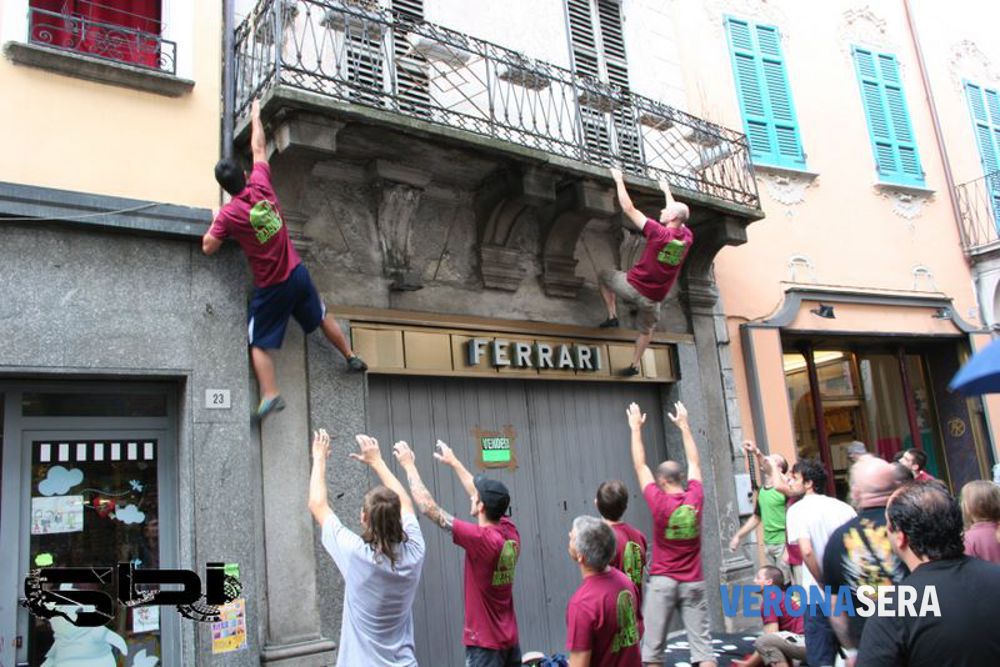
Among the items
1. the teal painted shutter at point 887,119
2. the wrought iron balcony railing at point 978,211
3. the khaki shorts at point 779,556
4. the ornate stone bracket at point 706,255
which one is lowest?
the khaki shorts at point 779,556

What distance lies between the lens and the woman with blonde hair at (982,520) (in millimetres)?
4281

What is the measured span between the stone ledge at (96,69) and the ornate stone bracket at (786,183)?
6.80m

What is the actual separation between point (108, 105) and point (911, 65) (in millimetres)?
11021

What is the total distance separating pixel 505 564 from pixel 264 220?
2.78m

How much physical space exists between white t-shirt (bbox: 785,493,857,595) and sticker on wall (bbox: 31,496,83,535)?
4.48m

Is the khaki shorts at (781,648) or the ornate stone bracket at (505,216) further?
→ the ornate stone bracket at (505,216)

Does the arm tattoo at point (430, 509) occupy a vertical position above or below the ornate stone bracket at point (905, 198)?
below

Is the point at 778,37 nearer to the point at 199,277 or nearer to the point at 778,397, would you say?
the point at 778,397

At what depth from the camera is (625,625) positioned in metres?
3.84

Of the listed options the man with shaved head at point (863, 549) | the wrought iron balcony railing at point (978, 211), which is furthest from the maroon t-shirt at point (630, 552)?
the wrought iron balcony railing at point (978, 211)

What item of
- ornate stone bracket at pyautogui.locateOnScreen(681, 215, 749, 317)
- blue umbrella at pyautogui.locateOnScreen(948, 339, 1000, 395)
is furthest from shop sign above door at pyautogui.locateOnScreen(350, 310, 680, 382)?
blue umbrella at pyautogui.locateOnScreen(948, 339, 1000, 395)

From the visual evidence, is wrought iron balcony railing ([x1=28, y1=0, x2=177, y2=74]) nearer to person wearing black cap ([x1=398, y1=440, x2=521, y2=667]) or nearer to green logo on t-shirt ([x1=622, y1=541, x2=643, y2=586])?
person wearing black cap ([x1=398, y1=440, x2=521, y2=667])

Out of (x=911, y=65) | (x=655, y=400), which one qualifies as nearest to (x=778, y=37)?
(x=911, y=65)

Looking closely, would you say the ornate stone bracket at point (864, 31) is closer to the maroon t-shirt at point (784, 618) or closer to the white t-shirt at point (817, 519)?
the maroon t-shirt at point (784, 618)
